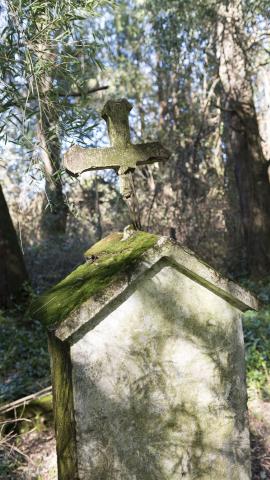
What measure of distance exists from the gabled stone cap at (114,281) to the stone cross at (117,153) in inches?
16.6

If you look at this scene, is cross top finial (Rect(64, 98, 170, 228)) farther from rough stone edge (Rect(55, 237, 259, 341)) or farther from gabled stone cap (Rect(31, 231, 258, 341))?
rough stone edge (Rect(55, 237, 259, 341))

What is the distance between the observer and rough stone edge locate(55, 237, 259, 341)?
2559mm

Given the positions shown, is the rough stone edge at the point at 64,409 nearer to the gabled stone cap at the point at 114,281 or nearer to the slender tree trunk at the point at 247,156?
the gabled stone cap at the point at 114,281

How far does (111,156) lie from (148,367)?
129 centimetres

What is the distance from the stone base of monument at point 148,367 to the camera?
2.64 metres

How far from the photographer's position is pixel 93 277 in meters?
2.85

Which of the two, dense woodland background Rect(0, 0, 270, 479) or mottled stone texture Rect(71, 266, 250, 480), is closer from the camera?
mottled stone texture Rect(71, 266, 250, 480)

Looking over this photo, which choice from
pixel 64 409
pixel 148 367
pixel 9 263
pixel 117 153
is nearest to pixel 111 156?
pixel 117 153

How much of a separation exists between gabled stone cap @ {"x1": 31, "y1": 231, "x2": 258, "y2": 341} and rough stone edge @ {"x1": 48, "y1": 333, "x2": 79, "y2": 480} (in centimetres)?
18

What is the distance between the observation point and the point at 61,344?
9.28 feet

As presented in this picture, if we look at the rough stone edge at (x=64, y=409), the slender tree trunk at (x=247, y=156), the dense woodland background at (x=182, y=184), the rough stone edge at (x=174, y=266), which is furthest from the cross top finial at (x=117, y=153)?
the slender tree trunk at (x=247, y=156)

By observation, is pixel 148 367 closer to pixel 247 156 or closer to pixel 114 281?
pixel 114 281

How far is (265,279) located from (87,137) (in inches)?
304

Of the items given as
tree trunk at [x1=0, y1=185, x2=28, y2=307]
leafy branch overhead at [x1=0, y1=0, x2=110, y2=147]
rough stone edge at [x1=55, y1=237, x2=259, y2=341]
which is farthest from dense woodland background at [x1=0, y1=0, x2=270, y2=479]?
rough stone edge at [x1=55, y1=237, x2=259, y2=341]
